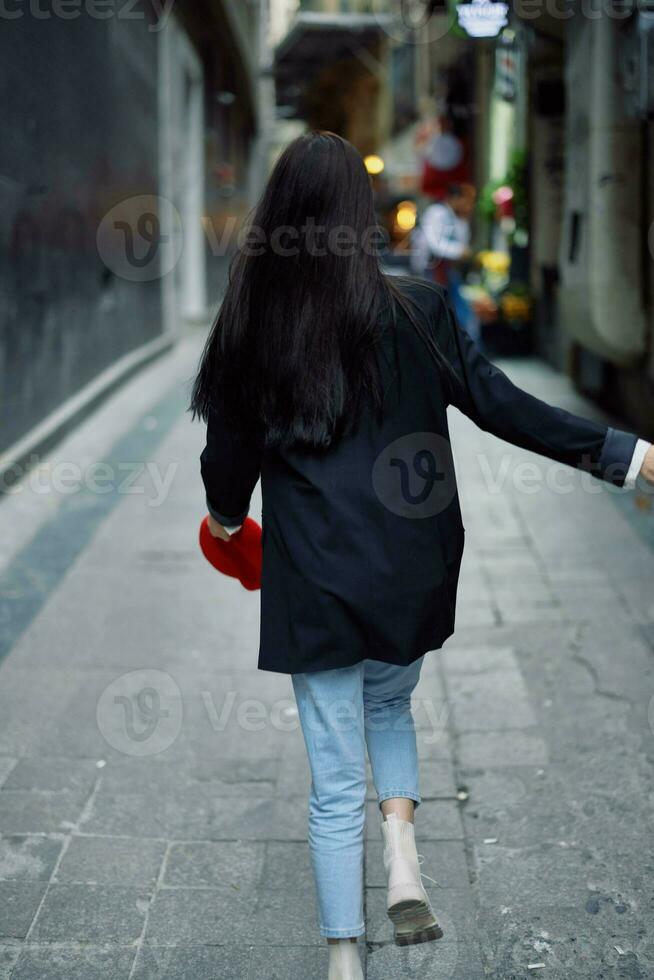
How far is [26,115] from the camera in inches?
291

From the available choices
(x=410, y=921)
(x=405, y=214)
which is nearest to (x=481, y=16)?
(x=410, y=921)

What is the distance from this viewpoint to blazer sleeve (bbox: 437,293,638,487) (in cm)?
245

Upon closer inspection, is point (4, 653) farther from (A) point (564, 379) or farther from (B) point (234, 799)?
(A) point (564, 379)

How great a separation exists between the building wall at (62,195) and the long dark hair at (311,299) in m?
4.86

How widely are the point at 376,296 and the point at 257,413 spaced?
0.33 metres

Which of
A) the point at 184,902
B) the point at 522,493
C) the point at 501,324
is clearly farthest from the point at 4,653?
the point at 501,324

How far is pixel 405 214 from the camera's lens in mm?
26609

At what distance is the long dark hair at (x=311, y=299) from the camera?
227 centimetres
